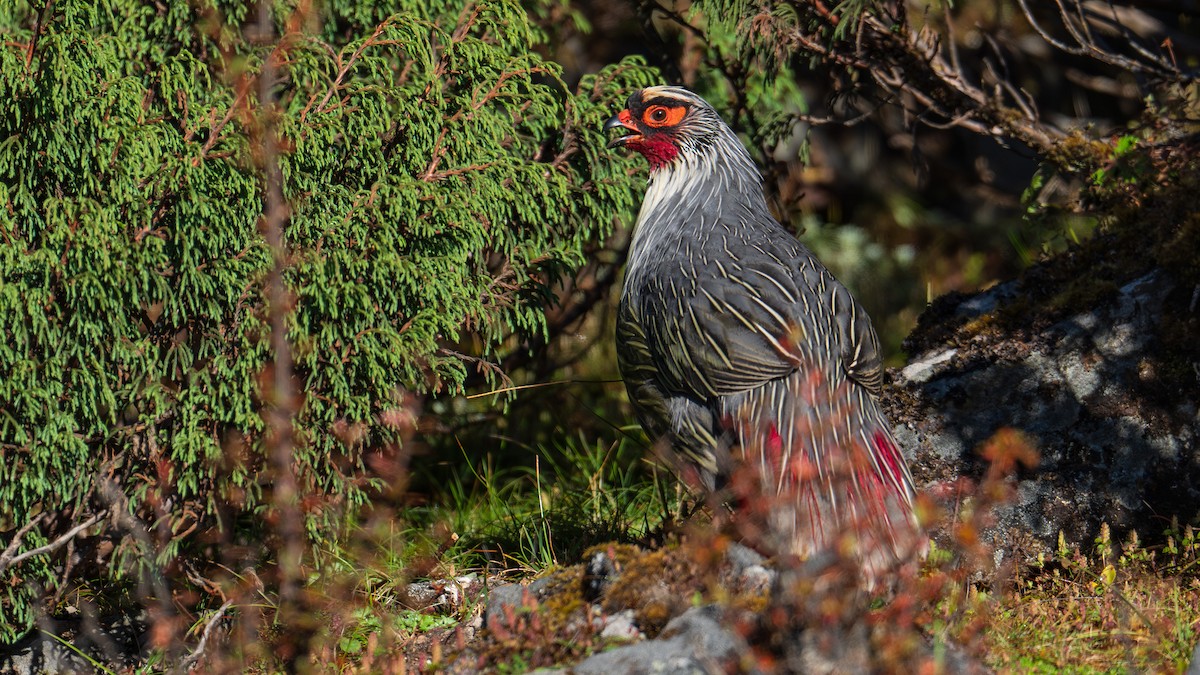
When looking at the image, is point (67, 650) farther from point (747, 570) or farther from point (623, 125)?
point (623, 125)

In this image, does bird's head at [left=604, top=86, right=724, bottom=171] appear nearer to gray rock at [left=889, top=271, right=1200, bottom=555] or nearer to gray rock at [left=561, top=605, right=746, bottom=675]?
gray rock at [left=889, top=271, right=1200, bottom=555]

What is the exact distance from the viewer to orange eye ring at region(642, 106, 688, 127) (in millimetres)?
5000

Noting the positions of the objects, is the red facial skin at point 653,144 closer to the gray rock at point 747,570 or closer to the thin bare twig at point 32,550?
the gray rock at point 747,570

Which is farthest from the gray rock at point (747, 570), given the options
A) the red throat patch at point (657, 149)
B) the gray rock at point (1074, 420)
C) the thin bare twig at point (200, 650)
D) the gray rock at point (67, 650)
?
the gray rock at point (67, 650)

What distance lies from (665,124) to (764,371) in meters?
1.45

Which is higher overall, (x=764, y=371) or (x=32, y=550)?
(x=764, y=371)

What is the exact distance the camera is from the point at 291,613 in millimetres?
3695

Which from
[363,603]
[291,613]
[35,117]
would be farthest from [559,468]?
[35,117]

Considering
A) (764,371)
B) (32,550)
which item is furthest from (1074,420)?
(32,550)

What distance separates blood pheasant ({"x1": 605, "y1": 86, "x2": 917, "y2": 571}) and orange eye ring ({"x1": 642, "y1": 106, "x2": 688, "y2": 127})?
38cm

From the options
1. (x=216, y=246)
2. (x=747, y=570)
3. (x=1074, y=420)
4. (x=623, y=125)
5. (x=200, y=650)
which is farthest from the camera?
(x=623, y=125)

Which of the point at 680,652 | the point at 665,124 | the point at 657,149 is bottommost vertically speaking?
the point at 680,652

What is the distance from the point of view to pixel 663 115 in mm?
5020

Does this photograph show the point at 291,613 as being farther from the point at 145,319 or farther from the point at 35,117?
the point at 35,117
